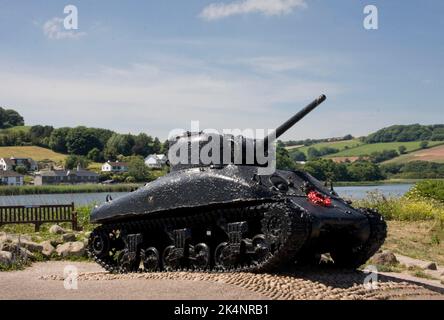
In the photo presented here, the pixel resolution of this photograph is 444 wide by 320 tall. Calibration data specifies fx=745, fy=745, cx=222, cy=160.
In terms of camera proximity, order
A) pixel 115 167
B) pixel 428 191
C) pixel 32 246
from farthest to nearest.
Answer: pixel 115 167 < pixel 428 191 < pixel 32 246

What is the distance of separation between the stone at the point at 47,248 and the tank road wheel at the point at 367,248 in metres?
8.22

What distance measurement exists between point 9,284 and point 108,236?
3.74 m

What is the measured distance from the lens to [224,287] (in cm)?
1212

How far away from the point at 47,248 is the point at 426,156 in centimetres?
4791

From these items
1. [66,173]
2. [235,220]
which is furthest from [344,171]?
[66,173]

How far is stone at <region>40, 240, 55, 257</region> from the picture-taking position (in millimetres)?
19594

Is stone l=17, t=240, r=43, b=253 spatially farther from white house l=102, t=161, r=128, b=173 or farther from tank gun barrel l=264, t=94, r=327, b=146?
white house l=102, t=161, r=128, b=173

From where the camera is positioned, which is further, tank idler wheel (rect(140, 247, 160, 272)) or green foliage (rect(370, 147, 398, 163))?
green foliage (rect(370, 147, 398, 163))

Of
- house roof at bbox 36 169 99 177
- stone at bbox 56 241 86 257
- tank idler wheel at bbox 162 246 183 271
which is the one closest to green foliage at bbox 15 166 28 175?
house roof at bbox 36 169 99 177

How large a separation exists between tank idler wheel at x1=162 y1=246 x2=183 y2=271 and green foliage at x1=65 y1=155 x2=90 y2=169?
184 ft

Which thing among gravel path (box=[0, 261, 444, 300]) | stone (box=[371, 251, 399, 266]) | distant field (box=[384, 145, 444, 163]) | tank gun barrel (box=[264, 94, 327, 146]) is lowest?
stone (box=[371, 251, 399, 266])

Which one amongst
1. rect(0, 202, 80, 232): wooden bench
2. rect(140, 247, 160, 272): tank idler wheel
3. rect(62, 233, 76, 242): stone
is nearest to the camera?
rect(140, 247, 160, 272): tank idler wheel

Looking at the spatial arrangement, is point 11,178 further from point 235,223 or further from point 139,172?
point 235,223
